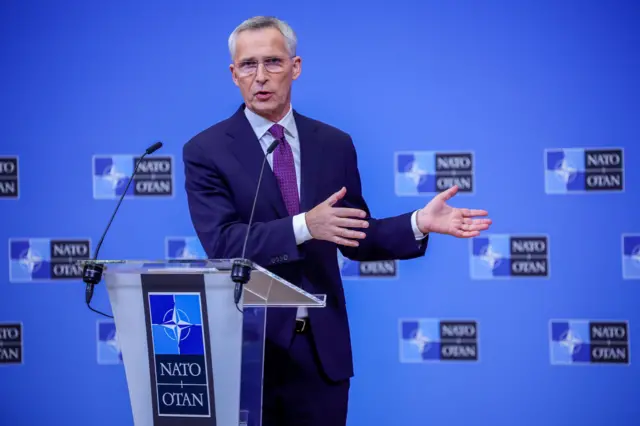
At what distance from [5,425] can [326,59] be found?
2.41 metres

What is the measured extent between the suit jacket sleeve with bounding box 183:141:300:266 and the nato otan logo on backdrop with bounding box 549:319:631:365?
2.03 meters

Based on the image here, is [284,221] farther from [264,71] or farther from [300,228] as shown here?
[264,71]

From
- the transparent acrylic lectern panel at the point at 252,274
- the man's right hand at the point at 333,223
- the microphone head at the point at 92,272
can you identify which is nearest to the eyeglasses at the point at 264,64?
the man's right hand at the point at 333,223

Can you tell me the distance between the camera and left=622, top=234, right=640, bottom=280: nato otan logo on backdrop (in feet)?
12.7

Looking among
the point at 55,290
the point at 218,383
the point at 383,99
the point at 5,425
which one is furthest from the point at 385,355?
the point at 218,383

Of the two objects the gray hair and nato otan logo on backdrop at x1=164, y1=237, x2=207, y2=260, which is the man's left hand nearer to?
the gray hair

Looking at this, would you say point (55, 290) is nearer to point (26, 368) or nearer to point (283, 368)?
point (26, 368)

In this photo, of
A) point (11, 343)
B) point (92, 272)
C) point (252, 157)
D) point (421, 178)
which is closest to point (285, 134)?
point (252, 157)

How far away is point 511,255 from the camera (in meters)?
3.91

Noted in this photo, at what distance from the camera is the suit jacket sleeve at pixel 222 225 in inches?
89.9

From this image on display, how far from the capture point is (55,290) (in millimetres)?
4188

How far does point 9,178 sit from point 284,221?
243 cm

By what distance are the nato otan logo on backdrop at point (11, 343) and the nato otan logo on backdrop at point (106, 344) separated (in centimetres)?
41

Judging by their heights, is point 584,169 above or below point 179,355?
above
